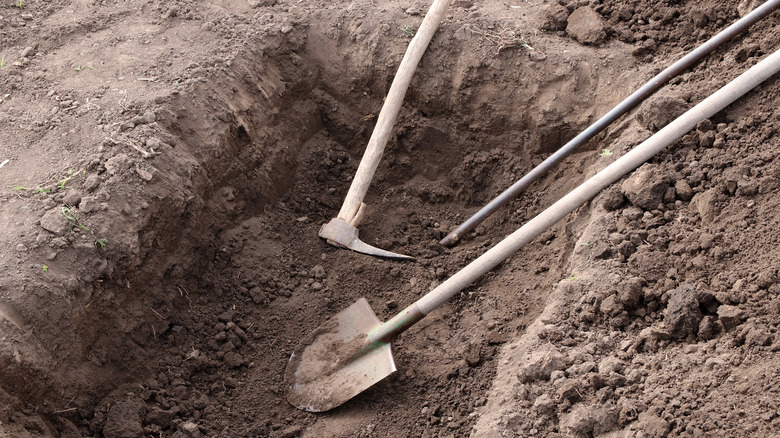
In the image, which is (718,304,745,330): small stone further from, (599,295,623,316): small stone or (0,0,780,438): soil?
(599,295,623,316): small stone

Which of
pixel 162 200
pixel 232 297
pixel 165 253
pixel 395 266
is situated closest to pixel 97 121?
pixel 162 200

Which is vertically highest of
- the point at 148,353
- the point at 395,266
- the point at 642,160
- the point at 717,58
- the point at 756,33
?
the point at 756,33

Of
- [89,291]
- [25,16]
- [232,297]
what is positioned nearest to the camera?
[89,291]

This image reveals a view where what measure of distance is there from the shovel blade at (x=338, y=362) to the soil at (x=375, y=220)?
0.11 meters

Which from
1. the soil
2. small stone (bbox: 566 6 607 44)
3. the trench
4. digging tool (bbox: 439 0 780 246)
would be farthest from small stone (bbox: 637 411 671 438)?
small stone (bbox: 566 6 607 44)

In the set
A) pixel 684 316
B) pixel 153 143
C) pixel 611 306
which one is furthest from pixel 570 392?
pixel 153 143

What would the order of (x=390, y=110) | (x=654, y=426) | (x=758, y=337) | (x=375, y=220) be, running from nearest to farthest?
(x=654, y=426) → (x=758, y=337) → (x=390, y=110) → (x=375, y=220)

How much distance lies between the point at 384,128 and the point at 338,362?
1700 millimetres

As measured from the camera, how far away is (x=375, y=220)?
15.4ft

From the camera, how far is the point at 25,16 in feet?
15.2

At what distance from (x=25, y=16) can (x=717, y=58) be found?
4.86 meters

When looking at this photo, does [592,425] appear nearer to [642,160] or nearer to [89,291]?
[642,160]

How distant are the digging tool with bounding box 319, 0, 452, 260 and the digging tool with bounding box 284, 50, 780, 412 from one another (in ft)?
2.37

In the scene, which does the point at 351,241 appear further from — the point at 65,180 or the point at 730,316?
the point at 730,316
